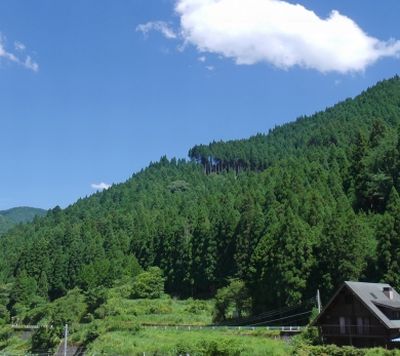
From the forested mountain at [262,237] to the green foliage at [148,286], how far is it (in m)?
4.54

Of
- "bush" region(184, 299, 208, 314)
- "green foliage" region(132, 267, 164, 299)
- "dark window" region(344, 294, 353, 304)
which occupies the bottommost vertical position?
"bush" region(184, 299, 208, 314)

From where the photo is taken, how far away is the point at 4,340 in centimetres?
6175

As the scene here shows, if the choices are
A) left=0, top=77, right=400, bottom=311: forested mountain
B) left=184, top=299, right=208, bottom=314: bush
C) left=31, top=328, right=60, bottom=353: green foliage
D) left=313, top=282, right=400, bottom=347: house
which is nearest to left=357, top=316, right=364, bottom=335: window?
left=313, top=282, right=400, bottom=347: house

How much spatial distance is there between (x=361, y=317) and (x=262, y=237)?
1057 inches

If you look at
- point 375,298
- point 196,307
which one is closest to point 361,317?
point 375,298

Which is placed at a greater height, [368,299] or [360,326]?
[368,299]

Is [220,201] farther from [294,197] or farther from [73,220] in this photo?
[73,220]

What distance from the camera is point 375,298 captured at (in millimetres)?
38281

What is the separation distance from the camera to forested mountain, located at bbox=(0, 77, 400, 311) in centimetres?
5106

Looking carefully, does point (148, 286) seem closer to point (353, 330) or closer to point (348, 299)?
point (348, 299)

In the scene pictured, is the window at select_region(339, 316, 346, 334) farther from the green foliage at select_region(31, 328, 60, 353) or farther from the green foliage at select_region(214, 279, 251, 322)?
the green foliage at select_region(31, 328, 60, 353)

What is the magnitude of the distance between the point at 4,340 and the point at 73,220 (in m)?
88.4

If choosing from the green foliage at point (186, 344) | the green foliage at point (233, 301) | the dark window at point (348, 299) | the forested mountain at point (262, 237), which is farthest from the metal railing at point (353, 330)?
the green foliage at point (233, 301)

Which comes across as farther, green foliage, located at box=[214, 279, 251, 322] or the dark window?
green foliage, located at box=[214, 279, 251, 322]
